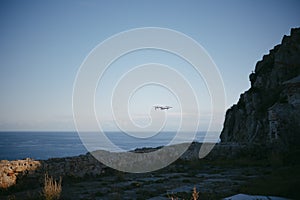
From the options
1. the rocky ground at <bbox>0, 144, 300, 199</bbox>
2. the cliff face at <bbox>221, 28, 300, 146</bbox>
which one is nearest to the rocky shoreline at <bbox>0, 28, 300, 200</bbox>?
the rocky ground at <bbox>0, 144, 300, 199</bbox>

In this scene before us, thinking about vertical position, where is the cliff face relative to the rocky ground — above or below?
above

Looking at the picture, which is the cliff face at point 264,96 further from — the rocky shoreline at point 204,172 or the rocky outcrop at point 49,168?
the rocky outcrop at point 49,168

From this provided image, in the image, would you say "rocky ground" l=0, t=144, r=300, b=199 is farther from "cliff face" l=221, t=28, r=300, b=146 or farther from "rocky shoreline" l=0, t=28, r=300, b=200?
"cliff face" l=221, t=28, r=300, b=146

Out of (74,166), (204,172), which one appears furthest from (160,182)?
(74,166)

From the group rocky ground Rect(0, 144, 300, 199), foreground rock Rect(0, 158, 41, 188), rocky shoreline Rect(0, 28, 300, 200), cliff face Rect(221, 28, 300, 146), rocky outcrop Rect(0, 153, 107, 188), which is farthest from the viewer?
cliff face Rect(221, 28, 300, 146)

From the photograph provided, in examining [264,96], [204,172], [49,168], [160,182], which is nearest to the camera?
[160,182]

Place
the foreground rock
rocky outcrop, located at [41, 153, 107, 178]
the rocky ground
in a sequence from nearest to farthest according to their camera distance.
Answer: the rocky ground
the foreground rock
rocky outcrop, located at [41, 153, 107, 178]

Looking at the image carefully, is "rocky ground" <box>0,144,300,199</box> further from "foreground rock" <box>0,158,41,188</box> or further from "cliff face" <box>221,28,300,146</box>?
"cliff face" <box>221,28,300,146</box>

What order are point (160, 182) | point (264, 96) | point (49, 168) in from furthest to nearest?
1. point (264, 96)
2. point (49, 168)
3. point (160, 182)

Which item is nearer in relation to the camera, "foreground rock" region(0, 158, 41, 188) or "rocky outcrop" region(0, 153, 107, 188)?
"foreground rock" region(0, 158, 41, 188)

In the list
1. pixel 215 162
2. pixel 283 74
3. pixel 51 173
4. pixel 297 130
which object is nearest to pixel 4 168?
pixel 51 173

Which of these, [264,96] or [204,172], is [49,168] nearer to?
[204,172]

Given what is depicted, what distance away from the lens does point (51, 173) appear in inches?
408

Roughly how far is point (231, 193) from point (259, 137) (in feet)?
68.0
